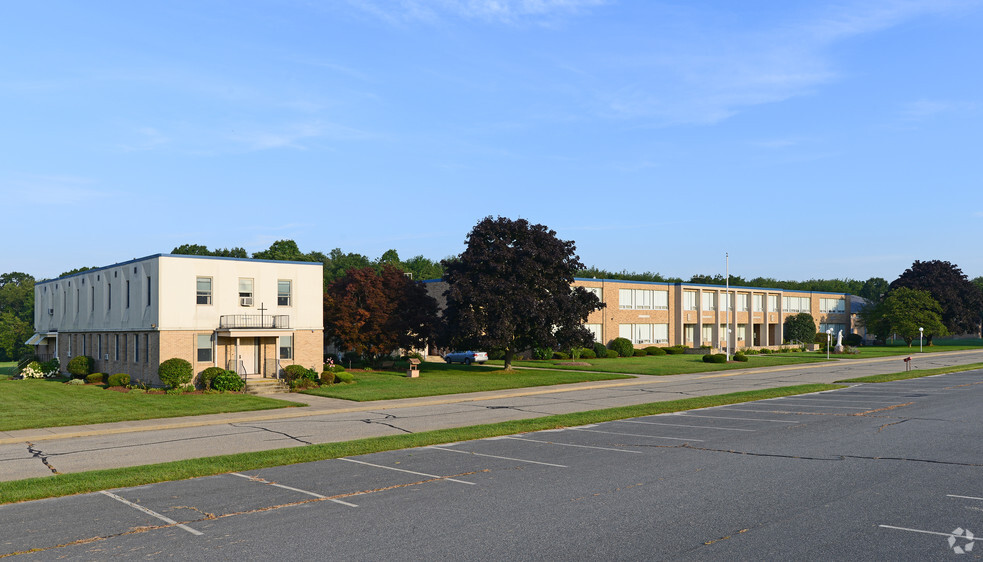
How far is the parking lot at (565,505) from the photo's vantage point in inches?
357

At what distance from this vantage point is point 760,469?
14.0 meters

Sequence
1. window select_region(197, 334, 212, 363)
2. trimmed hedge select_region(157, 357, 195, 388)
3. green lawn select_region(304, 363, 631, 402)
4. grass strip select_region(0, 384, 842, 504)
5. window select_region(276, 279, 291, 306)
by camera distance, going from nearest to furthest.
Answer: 1. grass strip select_region(0, 384, 842, 504)
2. green lawn select_region(304, 363, 631, 402)
3. trimmed hedge select_region(157, 357, 195, 388)
4. window select_region(197, 334, 212, 363)
5. window select_region(276, 279, 291, 306)

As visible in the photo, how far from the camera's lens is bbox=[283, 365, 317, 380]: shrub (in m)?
36.3

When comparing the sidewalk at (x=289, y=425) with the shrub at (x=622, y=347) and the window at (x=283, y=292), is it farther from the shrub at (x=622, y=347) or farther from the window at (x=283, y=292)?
the shrub at (x=622, y=347)

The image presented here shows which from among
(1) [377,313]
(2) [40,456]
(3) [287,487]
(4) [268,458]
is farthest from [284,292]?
(3) [287,487]

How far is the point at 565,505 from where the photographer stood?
1127 cm

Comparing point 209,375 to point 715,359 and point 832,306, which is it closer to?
point 715,359

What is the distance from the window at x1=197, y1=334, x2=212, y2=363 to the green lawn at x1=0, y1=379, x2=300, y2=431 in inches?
140

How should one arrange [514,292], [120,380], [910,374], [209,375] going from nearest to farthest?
[209,375]
[120,380]
[910,374]
[514,292]

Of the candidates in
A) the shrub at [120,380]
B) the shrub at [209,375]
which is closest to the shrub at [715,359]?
the shrub at [209,375]

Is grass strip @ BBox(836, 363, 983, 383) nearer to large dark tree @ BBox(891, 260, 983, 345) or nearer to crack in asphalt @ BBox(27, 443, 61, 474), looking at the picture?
crack in asphalt @ BBox(27, 443, 61, 474)

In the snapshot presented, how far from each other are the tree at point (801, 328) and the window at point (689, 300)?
1527 cm

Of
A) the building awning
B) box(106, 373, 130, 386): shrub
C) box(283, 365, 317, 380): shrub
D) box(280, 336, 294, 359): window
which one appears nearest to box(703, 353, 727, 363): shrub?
box(283, 365, 317, 380): shrub

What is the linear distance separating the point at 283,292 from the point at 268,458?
24.6 m
